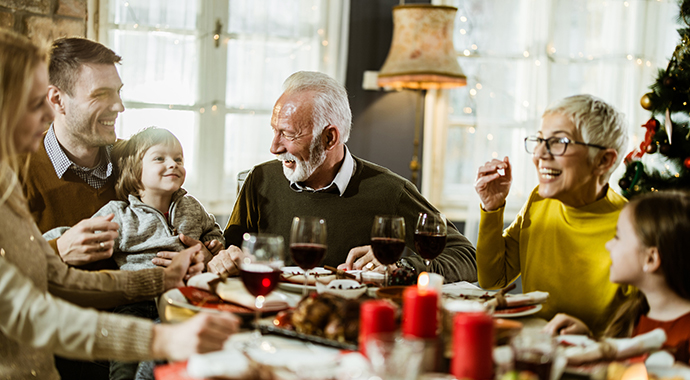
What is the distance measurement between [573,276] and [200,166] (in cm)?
301

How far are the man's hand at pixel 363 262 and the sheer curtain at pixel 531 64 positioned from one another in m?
2.62

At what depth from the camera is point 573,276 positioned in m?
1.73

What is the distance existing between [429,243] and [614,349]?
25.8 inches

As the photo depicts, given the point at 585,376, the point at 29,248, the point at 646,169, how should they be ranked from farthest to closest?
the point at 646,169 → the point at 29,248 → the point at 585,376

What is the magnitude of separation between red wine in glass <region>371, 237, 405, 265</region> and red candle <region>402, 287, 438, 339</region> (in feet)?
1.75

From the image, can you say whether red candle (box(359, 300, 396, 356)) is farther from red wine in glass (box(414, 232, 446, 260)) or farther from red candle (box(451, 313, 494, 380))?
red wine in glass (box(414, 232, 446, 260))

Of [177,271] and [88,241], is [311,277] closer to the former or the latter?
[177,271]

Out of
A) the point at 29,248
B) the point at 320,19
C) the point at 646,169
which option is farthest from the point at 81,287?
the point at 320,19

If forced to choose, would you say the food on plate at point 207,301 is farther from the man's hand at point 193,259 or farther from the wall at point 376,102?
A: the wall at point 376,102

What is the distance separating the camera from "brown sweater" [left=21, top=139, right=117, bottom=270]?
7.42 ft

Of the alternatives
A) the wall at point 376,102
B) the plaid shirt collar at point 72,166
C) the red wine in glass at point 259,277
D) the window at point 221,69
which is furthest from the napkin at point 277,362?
the wall at point 376,102

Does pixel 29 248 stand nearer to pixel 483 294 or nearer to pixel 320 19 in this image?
pixel 483 294

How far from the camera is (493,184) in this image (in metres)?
1.90

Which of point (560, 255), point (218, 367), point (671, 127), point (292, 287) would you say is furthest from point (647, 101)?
point (218, 367)
